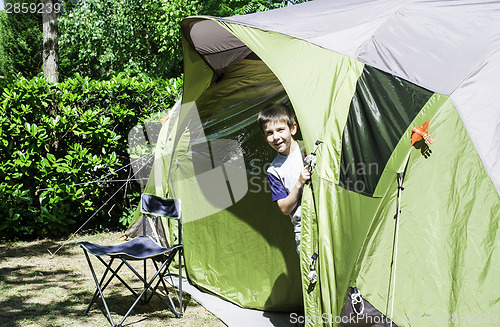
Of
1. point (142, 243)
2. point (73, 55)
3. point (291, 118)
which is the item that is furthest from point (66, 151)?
point (73, 55)

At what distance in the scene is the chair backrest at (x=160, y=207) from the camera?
3.87 m

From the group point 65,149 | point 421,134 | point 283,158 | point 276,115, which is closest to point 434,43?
point 421,134

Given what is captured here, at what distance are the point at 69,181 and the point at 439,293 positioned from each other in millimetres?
4387

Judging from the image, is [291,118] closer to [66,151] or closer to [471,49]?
[471,49]

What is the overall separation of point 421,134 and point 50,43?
230 inches

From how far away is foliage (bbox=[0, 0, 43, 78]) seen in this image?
541 inches

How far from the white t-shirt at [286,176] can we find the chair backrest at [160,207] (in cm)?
112

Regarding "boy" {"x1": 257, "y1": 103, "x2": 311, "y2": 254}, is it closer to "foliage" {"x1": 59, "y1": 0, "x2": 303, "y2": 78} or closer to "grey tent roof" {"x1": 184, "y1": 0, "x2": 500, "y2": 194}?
"grey tent roof" {"x1": 184, "y1": 0, "x2": 500, "y2": 194}

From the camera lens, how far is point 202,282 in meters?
4.21

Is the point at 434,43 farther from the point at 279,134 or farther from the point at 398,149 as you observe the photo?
the point at 279,134

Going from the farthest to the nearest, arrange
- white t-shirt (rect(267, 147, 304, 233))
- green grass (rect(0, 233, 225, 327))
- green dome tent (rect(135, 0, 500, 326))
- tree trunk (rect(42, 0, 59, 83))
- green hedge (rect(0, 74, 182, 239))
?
tree trunk (rect(42, 0, 59, 83)), green hedge (rect(0, 74, 182, 239)), green grass (rect(0, 233, 225, 327)), white t-shirt (rect(267, 147, 304, 233)), green dome tent (rect(135, 0, 500, 326))

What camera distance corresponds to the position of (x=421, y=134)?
94.0 inches

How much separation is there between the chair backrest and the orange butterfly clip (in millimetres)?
2011

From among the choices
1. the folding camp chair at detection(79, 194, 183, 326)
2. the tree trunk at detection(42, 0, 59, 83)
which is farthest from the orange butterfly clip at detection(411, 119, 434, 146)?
the tree trunk at detection(42, 0, 59, 83)
